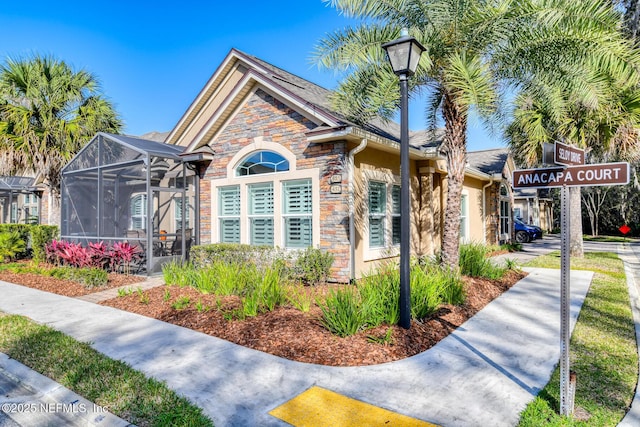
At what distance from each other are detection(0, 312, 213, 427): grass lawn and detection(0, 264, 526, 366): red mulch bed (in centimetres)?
149

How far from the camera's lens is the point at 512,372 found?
4246 millimetres

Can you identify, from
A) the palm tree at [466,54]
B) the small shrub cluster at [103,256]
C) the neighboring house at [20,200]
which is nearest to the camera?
the palm tree at [466,54]

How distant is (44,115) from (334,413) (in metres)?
15.5

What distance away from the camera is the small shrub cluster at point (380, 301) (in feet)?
17.1

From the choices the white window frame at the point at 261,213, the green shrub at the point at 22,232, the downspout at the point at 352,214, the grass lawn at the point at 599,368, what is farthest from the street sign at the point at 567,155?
the green shrub at the point at 22,232

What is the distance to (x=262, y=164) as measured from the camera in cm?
1057

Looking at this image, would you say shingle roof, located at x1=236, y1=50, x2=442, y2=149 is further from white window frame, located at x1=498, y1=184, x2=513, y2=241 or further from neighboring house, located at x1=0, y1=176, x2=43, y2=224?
neighboring house, located at x1=0, y1=176, x2=43, y2=224

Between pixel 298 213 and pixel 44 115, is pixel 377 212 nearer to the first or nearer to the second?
pixel 298 213

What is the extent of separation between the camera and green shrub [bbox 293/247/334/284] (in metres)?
8.62

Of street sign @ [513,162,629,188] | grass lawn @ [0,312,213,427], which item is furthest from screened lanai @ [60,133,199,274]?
street sign @ [513,162,629,188]

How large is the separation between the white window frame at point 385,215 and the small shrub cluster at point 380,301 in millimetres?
2812

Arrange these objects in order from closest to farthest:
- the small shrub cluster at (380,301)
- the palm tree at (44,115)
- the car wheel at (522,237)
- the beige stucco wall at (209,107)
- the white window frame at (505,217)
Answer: the small shrub cluster at (380,301)
the palm tree at (44,115)
the beige stucco wall at (209,107)
the white window frame at (505,217)
the car wheel at (522,237)

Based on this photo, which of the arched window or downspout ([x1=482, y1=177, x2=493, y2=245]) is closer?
the arched window

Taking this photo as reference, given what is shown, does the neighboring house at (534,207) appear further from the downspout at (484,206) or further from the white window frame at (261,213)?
the white window frame at (261,213)
